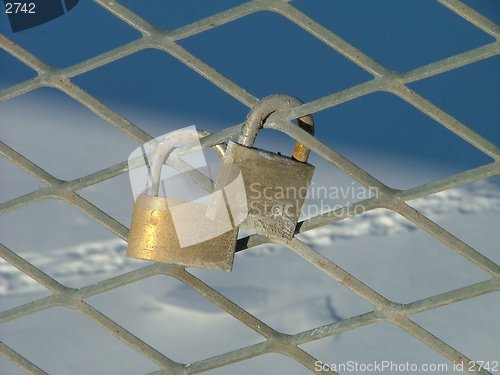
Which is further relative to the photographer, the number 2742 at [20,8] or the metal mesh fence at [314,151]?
the number 2742 at [20,8]

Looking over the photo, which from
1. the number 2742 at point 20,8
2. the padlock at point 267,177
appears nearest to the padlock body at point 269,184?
the padlock at point 267,177

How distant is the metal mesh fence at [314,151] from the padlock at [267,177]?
0.02 meters

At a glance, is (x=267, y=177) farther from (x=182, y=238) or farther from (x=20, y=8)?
(x=20, y=8)

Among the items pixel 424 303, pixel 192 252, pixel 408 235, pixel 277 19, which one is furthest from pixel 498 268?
pixel 277 19

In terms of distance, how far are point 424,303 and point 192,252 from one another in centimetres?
24

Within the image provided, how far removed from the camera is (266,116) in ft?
2.86

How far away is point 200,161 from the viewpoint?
94 cm

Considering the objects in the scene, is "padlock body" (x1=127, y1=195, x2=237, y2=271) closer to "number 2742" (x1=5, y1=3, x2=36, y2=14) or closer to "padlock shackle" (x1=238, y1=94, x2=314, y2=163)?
"padlock shackle" (x1=238, y1=94, x2=314, y2=163)

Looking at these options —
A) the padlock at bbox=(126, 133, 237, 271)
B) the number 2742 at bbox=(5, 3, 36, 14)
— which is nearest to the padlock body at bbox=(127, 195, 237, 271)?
the padlock at bbox=(126, 133, 237, 271)

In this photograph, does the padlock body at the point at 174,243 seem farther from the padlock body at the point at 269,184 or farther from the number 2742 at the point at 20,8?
the number 2742 at the point at 20,8

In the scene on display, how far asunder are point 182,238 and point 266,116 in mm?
140

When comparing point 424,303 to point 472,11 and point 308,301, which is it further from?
point 308,301

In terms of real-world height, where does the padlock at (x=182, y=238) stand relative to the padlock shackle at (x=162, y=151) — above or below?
below

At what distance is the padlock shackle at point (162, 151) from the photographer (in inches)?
35.2
